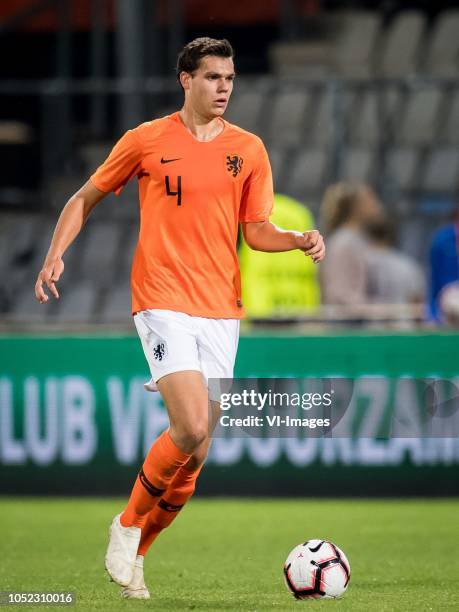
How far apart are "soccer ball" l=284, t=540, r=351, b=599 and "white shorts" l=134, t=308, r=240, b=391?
78cm

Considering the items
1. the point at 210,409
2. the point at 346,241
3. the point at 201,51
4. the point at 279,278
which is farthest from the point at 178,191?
the point at 279,278

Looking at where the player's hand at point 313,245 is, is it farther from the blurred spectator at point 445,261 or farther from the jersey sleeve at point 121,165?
the blurred spectator at point 445,261

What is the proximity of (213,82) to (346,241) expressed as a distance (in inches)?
183

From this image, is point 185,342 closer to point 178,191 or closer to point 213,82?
point 178,191

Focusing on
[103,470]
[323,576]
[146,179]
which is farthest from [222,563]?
[103,470]

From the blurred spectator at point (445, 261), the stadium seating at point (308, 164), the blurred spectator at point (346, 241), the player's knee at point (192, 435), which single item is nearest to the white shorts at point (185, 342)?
the player's knee at point (192, 435)

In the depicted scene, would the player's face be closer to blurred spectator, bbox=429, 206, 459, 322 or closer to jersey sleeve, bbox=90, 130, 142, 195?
jersey sleeve, bbox=90, 130, 142, 195

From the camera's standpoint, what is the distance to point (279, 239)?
5.89 meters

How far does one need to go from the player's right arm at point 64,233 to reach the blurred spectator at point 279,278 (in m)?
4.90

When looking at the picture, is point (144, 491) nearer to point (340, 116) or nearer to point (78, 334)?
point (78, 334)

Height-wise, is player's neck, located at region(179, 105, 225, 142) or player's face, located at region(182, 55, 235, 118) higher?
player's face, located at region(182, 55, 235, 118)

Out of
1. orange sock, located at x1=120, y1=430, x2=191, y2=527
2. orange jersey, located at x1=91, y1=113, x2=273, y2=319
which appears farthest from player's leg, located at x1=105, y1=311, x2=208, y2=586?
orange jersey, located at x1=91, y1=113, x2=273, y2=319

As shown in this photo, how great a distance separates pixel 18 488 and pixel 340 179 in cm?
426

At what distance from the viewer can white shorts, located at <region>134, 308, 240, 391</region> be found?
18.6 feet
